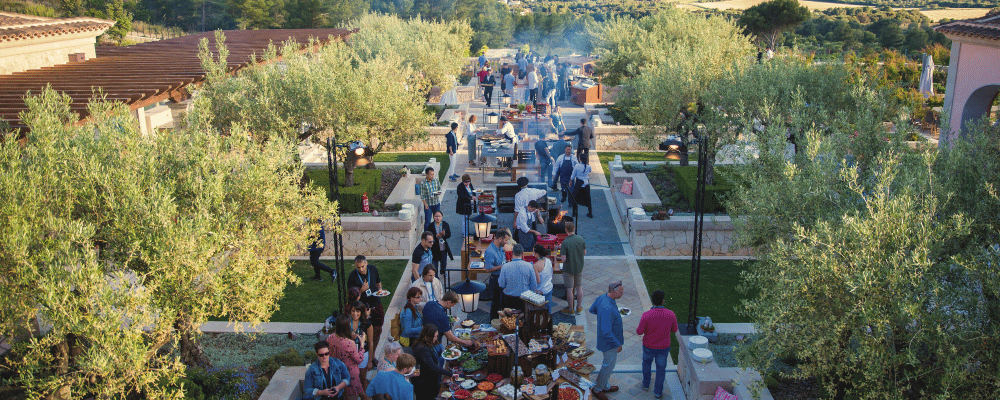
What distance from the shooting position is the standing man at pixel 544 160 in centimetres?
1950

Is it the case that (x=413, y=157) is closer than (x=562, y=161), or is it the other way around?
(x=562, y=161)

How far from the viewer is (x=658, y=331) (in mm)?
9227

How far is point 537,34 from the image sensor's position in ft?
251

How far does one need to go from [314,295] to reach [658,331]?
269 inches

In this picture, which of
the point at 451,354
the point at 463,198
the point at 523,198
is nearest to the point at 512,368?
the point at 451,354

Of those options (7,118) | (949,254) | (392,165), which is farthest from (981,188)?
(392,165)

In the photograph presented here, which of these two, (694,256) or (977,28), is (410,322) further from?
(977,28)

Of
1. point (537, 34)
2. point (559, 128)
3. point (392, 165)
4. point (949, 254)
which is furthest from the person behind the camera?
point (537, 34)

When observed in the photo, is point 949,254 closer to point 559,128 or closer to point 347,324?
point 347,324

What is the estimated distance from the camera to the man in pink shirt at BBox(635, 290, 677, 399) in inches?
362

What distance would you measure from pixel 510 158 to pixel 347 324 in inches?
518

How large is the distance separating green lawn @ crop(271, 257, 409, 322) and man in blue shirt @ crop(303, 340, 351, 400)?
3248 millimetres

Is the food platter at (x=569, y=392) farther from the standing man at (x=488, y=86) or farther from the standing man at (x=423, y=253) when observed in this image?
the standing man at (x=488, y=86)

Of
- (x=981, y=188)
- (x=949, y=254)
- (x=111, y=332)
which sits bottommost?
(x=111, y=332)
